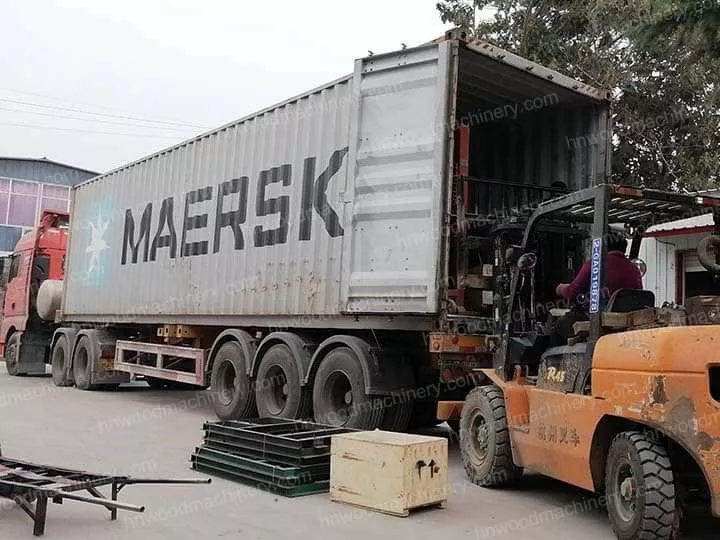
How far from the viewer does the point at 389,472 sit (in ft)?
16.9

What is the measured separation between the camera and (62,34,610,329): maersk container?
688cm

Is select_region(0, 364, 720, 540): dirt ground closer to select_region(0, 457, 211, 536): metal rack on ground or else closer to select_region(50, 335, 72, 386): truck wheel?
select_region(0, 457, 211, 536): metal rack on ground

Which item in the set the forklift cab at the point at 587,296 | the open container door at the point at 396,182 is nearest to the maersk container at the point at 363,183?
the open container door at the point at 396,182

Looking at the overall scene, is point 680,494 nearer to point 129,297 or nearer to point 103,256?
point 129,297

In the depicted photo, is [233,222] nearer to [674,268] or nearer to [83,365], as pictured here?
[83,365]

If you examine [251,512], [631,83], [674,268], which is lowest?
[251,512]

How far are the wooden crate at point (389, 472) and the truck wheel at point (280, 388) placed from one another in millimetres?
2489

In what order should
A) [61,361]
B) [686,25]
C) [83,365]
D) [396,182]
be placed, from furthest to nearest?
1. [61,361]
2. [83,365]
3. [686,25]
4. [396,182]

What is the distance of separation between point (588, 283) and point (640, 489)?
1.66 meters

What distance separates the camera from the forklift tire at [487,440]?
226 inches

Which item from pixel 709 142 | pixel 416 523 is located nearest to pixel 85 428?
pixel 416 523

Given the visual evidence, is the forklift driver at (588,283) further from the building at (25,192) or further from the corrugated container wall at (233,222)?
the building at (25,192)

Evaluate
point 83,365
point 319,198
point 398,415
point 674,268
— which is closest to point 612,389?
point 398,415

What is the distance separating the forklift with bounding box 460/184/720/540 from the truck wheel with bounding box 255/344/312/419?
92.1 inches
